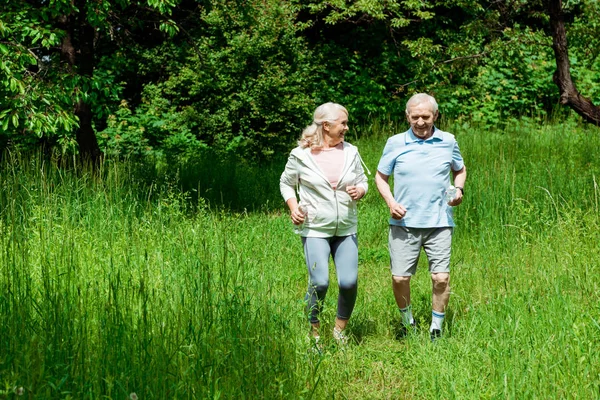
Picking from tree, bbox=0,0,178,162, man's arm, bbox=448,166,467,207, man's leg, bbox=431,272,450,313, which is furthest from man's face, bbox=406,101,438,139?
tree, bbox=0,0,178,162

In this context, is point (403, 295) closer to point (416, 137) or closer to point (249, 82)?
point (416, 137)

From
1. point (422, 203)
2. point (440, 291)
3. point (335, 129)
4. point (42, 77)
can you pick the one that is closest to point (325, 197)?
point (335, 129)

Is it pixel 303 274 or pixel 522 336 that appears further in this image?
pixel 303 274

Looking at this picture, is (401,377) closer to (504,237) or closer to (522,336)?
(522,336)

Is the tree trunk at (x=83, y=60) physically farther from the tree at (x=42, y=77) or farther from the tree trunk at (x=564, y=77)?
the tree trunk at (x=564, y=77)

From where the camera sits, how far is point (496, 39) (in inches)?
403

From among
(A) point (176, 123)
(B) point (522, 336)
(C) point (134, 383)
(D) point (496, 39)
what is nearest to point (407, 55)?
(A) point (176, 123)

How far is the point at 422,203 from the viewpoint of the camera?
199 inches

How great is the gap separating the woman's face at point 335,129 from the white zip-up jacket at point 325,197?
0.11m

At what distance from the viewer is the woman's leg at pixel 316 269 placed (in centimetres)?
488

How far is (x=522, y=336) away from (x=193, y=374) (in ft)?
6.64

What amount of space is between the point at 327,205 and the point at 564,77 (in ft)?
18.1

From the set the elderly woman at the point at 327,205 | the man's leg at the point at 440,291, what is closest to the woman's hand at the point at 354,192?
the elderly woman at the point at 327,205

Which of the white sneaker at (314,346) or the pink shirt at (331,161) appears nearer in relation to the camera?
the white sneaker at (314,346)
